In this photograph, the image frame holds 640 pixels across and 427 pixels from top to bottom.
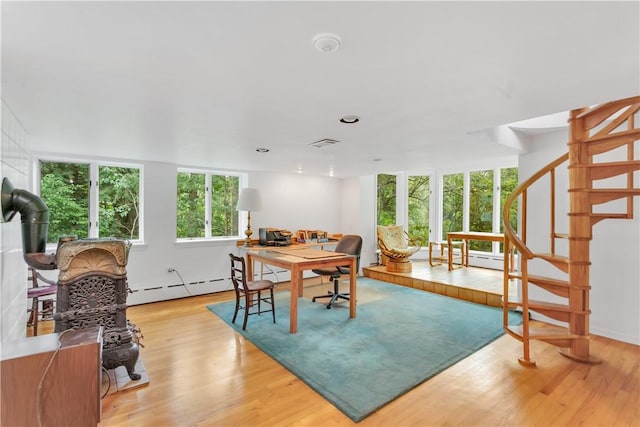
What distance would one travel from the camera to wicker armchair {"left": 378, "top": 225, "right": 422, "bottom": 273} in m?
5.73

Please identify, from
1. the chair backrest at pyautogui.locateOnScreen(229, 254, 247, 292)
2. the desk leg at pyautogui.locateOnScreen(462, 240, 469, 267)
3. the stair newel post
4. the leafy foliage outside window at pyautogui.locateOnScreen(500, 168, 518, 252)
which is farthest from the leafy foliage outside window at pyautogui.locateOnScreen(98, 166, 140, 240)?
the leafy foliage outside window at pyautogui.locateOnScreen(500, 168, 518, 252)

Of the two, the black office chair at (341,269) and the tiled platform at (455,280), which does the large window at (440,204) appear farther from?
the black office chair at (341,269)

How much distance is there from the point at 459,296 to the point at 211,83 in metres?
4.43

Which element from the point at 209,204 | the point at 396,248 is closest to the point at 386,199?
the point at 396,248

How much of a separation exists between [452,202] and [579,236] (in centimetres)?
409

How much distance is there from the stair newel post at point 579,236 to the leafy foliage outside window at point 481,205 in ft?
11.8

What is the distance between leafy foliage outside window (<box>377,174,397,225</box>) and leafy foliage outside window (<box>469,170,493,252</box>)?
1.60m

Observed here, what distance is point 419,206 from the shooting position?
276 inches

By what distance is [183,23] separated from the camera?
122 cm

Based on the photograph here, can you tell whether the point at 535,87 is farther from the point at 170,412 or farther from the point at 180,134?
the point at 170,412

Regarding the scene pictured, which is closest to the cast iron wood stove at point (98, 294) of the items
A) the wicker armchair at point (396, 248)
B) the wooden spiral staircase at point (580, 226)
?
the wooden spiral staircase at point (580, 226)

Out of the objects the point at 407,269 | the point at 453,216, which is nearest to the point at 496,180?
the point at 453,216

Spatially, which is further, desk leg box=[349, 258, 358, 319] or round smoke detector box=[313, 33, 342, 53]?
desk leg box=[349, 258, 358, 319]

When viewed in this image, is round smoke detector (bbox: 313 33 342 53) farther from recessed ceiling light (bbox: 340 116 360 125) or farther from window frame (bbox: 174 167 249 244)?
window frame (bbox: 174 167 249 244)
